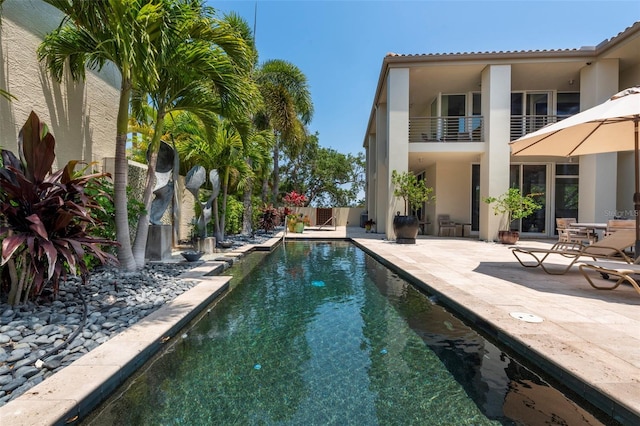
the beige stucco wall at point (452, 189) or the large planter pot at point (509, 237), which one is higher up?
the beige stucco wall at point (452, 189)

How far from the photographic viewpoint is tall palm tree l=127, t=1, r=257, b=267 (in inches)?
188

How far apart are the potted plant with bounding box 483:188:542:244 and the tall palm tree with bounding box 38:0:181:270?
10.4 m

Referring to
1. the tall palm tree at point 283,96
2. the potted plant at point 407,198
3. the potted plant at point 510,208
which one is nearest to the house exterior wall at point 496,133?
the potted plant at point 510,208

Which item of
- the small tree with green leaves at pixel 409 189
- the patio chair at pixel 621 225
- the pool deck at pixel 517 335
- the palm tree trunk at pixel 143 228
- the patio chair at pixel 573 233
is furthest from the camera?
the small tree with green leaves at pixel 409 189

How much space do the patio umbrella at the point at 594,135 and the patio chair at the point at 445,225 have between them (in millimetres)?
6990

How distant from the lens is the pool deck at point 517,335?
1894mm

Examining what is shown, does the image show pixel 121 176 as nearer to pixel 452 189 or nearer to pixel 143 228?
pixel 143 228

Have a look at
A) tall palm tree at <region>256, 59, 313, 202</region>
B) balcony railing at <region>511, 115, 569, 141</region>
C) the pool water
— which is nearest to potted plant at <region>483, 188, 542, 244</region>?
balcony railing at <region>511, 115, 569, 141</region>

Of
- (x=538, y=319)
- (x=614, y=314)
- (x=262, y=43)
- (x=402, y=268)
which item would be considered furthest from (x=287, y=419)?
(x=262, y=43)

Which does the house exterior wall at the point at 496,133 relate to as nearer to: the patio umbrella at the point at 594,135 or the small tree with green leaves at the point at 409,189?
the small tree with green leaves at the point at 409,189

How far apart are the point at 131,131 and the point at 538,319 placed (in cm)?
1490

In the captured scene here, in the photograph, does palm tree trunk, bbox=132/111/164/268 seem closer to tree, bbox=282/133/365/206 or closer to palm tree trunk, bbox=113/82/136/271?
palm tree trunk, bbox=113/82/136/271

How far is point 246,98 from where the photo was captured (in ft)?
17.7

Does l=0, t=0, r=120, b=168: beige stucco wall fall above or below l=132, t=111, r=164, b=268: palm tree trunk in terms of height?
above
